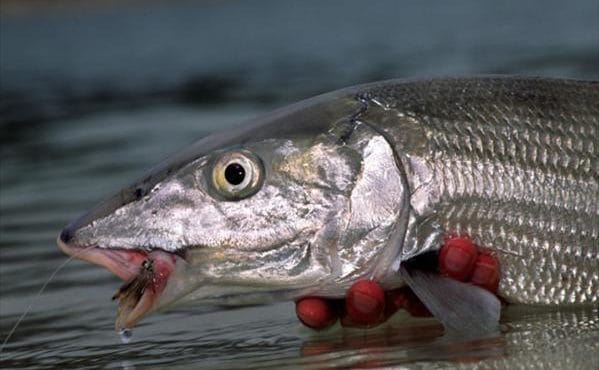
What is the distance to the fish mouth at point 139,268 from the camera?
19.4 ft

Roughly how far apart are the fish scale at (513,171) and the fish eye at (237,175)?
448 millimetres

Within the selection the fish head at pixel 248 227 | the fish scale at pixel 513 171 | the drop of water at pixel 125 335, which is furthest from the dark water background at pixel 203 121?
the fish head at pixel 248 227

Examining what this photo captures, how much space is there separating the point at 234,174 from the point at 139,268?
18.0 inches

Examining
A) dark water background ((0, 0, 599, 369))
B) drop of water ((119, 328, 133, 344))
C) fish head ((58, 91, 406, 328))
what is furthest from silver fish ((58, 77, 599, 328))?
dark water background ((0, 0, 599, 369))

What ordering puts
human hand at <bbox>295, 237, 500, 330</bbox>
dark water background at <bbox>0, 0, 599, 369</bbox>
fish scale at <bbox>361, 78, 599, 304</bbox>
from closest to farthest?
human hand at <bbox>295, 237, 500, 330</bbox>
fish scale at <bbox>361, 78, 599, 304</bbox>
dark water background at <bbox>0, 0, 599, 369</bbox>

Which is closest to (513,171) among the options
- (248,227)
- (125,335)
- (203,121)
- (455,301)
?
(455,301)

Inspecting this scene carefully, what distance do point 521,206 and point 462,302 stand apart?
0.42 meters

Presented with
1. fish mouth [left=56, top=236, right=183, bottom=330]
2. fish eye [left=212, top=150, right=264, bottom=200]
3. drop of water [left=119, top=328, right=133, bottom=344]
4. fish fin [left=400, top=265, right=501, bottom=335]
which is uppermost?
fish eye [left=212, top=150, right=264, bottom=200]

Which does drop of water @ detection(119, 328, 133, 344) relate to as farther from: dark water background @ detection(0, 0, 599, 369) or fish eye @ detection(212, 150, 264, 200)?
fish eye @ detection(212, 150, 264, 200)

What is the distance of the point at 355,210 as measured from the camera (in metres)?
5.91

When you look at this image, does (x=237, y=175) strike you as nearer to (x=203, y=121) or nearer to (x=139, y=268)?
(x=139, y=268)

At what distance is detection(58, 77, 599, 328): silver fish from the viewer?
5.89 m

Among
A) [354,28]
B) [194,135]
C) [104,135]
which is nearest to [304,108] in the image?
[194,135]

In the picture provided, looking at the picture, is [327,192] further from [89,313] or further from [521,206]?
[89,313]
